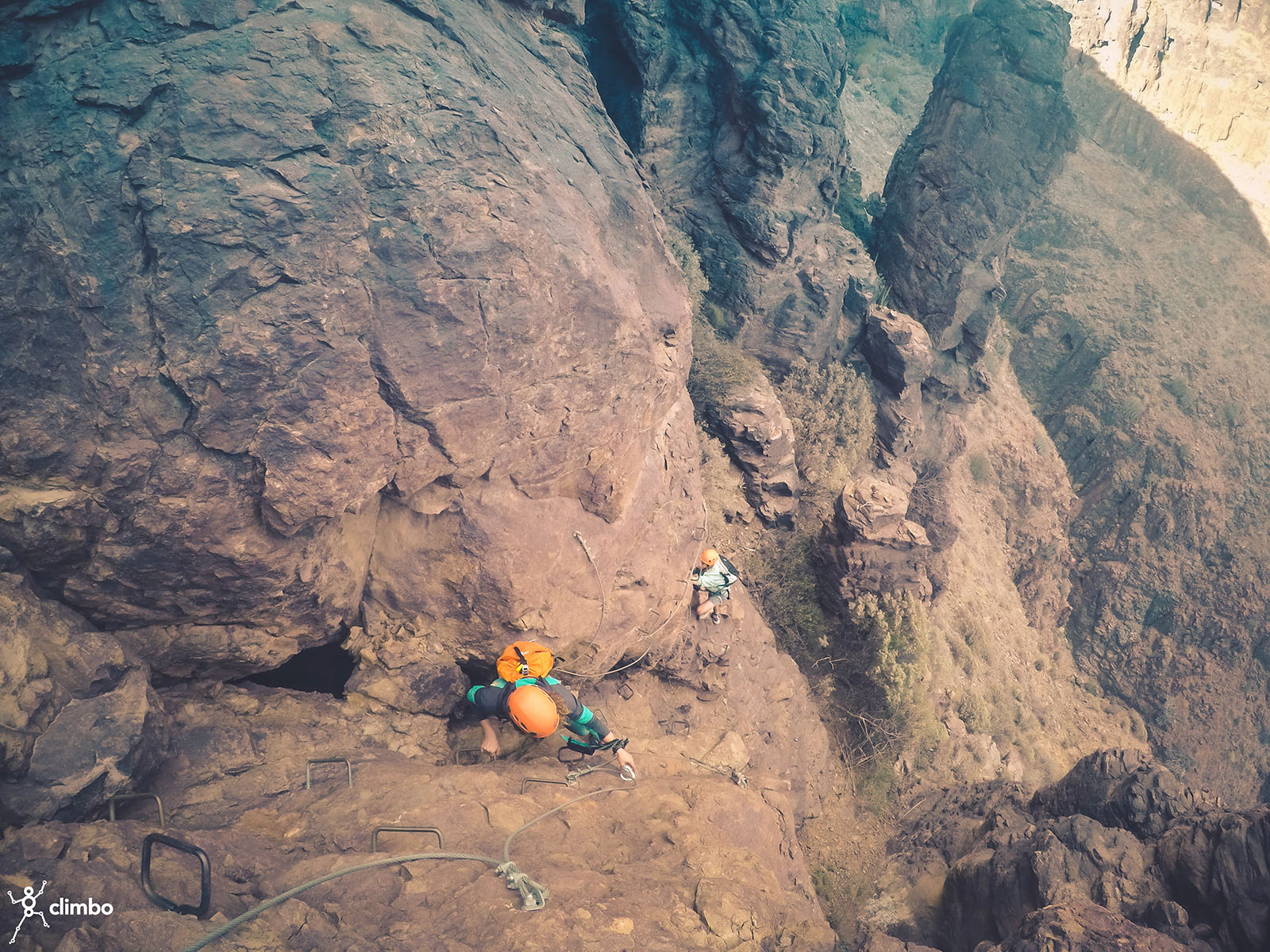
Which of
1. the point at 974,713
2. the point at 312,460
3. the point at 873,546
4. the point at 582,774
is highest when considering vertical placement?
the point at 312,460

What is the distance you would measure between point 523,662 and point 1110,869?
15.1 feet

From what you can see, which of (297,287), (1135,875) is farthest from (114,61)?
(1135,875)

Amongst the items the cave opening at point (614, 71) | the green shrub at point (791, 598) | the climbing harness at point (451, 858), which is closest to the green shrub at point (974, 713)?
the green shrub at point (791, 598)

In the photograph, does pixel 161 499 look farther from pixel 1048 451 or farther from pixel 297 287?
pixel 1048 451

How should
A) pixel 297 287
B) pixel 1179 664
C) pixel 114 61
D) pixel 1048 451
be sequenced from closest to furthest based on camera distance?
pixel 114 61 < pixel 297 287 < pixel 1179 664 < pixel 1048 451

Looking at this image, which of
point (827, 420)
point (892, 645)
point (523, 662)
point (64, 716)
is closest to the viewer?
point (64, 716)

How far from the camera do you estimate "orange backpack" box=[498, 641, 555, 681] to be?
5.32 meters

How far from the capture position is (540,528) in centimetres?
581

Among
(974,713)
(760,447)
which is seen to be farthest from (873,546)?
(974,713)

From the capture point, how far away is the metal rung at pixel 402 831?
4.09 metres

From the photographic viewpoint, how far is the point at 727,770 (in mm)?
6801

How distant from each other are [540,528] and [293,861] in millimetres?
2855

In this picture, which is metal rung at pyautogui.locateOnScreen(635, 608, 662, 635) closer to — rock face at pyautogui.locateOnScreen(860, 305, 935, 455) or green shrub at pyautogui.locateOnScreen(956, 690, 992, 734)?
green shrub at pyautogui.locateOnScreen(956, 690, 992, 734)

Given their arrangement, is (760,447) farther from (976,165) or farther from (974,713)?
(976,165)
